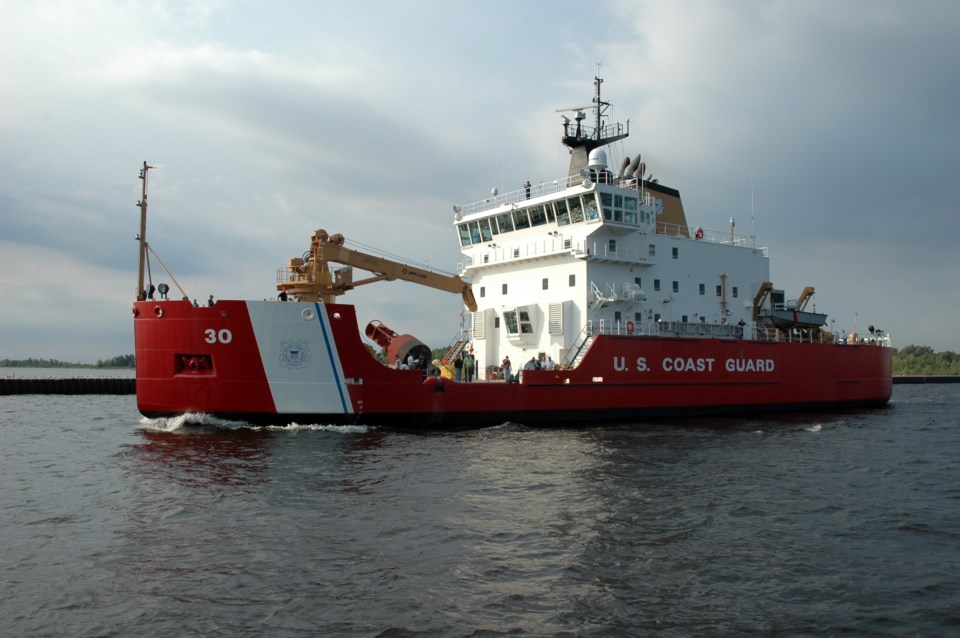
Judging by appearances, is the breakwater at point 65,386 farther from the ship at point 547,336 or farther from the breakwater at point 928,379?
the breakwater at point 928,379

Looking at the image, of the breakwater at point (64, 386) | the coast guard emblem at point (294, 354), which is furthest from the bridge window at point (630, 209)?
the breakwater at point (64, 386)

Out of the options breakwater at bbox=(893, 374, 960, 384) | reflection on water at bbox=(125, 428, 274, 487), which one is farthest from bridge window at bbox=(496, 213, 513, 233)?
breakwater at bbox=(893, 374, 960, 384)

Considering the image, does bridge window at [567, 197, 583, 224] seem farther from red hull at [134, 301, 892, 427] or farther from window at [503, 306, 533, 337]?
red hull at [134, 301, 892, 427]

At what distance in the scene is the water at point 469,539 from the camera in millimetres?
5797

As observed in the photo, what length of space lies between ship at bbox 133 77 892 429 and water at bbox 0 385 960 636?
1.68 metres

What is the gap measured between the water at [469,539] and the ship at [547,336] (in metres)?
1.68

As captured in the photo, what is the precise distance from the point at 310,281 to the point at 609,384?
26.2 feet

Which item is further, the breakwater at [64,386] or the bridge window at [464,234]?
the breakwater at [64,386]

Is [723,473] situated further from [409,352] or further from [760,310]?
[760,310]

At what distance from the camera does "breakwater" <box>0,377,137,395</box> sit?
3528 cm

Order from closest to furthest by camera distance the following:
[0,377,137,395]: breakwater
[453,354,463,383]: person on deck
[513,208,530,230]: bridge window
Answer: [453,354,463,383]: person on deck
[513,208,530,230]: bridge window
[0,377,137,395]: breakwater

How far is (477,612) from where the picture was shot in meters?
5.84

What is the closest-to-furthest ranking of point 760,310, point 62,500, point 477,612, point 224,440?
point 477,612
point 62,500
point 224,440
point 760,310

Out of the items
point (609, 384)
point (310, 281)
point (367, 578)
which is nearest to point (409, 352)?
point (310, 281)
